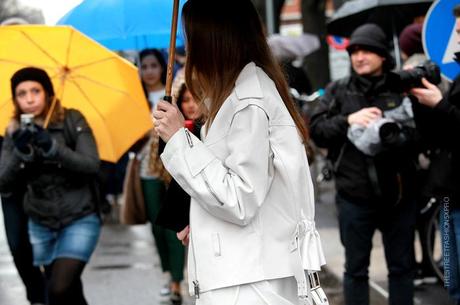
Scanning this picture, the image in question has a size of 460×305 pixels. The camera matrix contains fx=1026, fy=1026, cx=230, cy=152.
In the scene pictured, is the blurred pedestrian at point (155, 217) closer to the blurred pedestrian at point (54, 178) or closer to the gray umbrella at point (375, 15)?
the blurred pedestrian at point (54, 178)

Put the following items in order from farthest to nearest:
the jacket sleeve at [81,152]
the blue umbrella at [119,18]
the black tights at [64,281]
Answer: the jacket sleeve at [81,152] → the black tights at [64,281] → the blue umbrella at [119,18]

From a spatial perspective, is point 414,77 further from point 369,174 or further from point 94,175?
point 94,175

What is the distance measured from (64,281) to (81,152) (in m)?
0.78

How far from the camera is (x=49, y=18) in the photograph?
6.59 meters

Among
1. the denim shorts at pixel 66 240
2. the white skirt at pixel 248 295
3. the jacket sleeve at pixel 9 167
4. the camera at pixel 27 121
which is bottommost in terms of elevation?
the denim shorts at pixel 66 240

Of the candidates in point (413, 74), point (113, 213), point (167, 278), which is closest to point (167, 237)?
point (167, 278)

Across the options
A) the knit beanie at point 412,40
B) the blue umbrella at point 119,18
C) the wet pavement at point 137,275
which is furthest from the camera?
the wet pavement at point 137,275

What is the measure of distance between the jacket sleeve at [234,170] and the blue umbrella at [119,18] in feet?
6.34

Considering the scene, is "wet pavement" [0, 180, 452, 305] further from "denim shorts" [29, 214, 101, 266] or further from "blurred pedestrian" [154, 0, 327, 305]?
"blurred pedestrian" [154, 0, 327, 305]

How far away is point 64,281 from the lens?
592 centimetres

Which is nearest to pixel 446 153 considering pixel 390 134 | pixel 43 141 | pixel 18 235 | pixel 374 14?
pixel 390 134

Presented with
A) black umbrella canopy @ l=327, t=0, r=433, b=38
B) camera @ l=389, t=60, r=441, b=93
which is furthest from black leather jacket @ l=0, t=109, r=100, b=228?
black umbrella canopy @ l=327, t=0, r=433, b=38

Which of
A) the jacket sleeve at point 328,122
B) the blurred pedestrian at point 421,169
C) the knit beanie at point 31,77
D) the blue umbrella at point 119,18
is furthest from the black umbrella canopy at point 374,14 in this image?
the knit beanie at point 31,77

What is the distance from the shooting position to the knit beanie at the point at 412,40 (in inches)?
293
